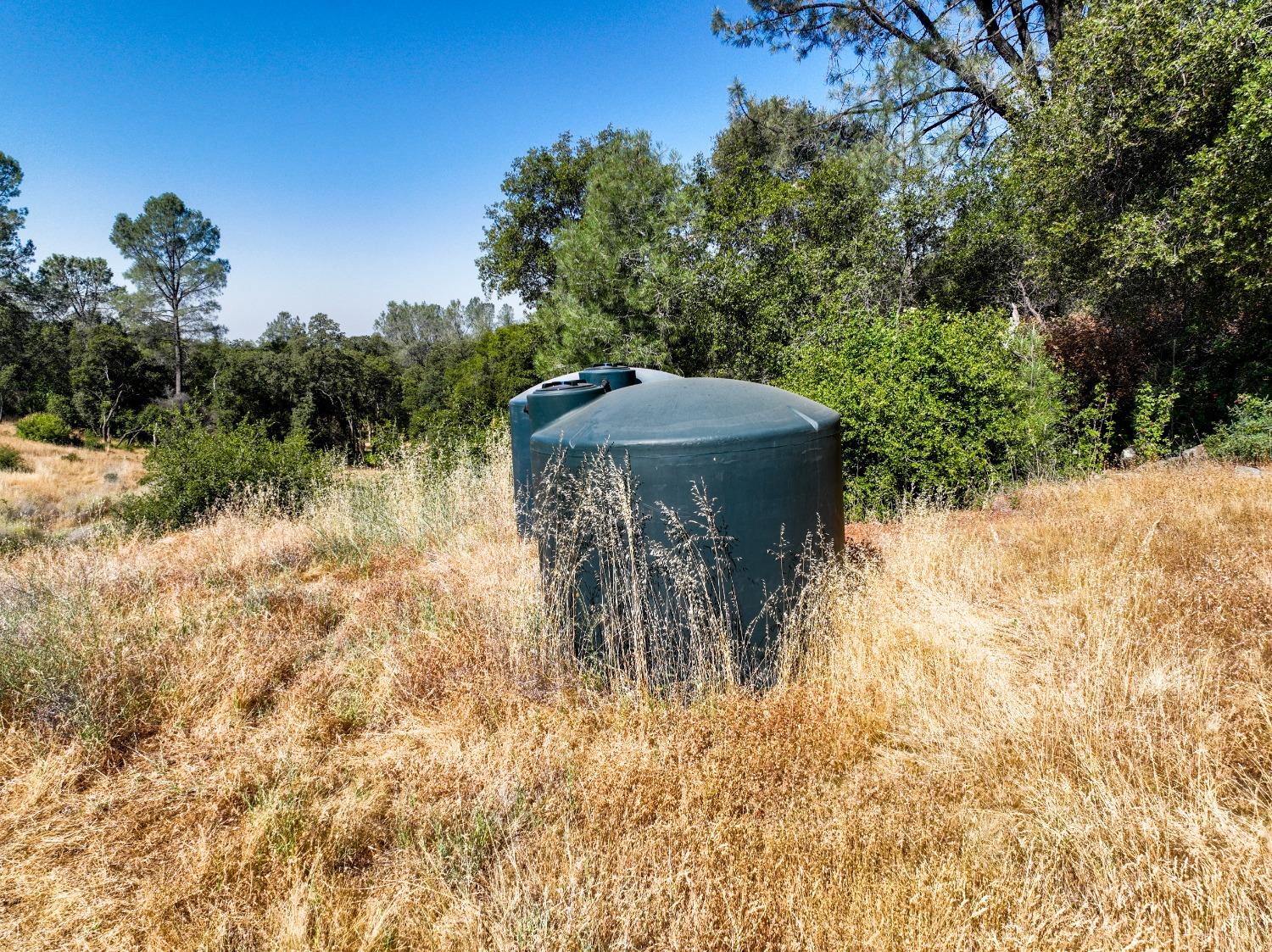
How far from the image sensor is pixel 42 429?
27.2 m

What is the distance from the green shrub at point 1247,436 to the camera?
8.06 meters

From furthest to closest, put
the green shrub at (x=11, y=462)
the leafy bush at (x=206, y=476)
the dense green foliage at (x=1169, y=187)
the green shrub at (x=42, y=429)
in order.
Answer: the green shrub at (x=42, y=429)
the green shrub at (x=11, y=462)
the leafy bush at (x=206, y=476)
the dense green foliage at (x=1169, y=187)

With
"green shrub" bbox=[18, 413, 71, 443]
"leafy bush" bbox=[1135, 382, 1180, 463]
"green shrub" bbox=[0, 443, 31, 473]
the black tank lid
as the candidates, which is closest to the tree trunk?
"green shrub" bbox=[18, 413, 71, 443]

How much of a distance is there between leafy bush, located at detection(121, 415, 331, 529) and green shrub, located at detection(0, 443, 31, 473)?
17.6m

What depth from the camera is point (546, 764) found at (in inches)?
107

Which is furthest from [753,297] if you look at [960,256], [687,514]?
[687,514]

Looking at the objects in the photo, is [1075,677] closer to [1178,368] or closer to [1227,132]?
[1227,132]

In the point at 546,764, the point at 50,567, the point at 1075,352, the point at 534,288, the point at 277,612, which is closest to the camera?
the point at 546,764

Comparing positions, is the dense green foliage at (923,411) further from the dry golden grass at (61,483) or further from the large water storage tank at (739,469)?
the dry golden grass at (61,483)

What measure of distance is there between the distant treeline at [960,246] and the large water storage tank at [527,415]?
3.41m

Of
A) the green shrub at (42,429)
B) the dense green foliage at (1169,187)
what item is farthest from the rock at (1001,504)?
the green shrub at (42,429)

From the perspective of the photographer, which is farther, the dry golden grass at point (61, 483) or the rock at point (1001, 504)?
the dry golden grass at point (61, 483)

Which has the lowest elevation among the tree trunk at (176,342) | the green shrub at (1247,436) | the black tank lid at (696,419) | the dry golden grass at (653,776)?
the dry golden grass at (653,776)

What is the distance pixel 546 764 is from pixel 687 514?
144cm
